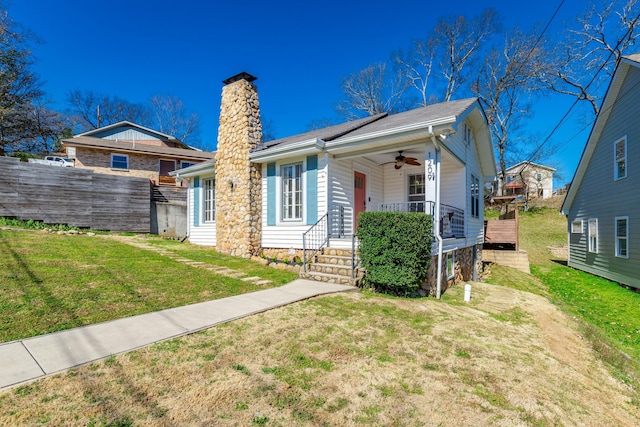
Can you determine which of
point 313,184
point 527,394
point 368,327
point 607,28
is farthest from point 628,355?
point 607,28

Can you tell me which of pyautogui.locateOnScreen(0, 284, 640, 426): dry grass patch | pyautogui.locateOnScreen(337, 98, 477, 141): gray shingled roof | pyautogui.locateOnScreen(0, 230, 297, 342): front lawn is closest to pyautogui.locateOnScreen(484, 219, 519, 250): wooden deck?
pyautogui.locateOnScreen(337, 98, 477, 141): gray shingled roof

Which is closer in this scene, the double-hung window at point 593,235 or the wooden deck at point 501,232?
the double-hung window at point 593,235

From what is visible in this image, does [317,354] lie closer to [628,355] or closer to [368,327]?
[368,327]

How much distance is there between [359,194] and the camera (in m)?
9.95

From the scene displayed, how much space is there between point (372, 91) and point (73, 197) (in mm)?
22442

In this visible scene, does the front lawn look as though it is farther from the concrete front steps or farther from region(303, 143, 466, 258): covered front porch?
region(303, 143, 466, 258): covered front porch

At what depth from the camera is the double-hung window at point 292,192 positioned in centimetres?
914

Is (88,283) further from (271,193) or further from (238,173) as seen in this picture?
(238,173)

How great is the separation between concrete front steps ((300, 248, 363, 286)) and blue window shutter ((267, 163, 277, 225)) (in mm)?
2326

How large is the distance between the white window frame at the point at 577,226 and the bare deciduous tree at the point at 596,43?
9.61 meters

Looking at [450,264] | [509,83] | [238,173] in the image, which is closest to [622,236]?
[450,264]

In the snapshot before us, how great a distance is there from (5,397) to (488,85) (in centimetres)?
2951

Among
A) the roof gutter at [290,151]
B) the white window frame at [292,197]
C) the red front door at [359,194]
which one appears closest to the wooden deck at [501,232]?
the red front door at [359,194]

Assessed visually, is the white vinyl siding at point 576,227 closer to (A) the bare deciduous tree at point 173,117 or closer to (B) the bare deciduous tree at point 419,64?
(B) the bare deciduous tree at point 419,64
